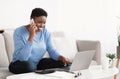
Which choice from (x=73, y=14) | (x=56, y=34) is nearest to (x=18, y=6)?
(x=56, y=34)

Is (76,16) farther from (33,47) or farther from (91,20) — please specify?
(33,47)

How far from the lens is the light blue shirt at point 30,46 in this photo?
190 cm

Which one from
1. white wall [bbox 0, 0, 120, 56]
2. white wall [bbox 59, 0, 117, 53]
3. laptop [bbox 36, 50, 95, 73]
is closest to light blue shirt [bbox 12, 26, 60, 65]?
laptop [bbox 36, 50, 95, 73]

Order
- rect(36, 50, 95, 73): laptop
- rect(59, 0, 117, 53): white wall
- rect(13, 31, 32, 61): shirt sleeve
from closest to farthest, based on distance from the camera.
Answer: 1. rect(36, 50, 95, 73): laptop
2. rect(13, 31, 32, 61): shirt sleeve
3. rect(59, 0, 117, 53): white wall

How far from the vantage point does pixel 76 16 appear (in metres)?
3.57

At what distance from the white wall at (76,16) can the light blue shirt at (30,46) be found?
922mm

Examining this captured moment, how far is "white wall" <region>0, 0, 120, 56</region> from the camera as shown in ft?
9.79

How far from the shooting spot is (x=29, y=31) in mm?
1967

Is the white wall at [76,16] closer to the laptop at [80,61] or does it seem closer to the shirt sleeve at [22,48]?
the shirt sleeve at [22,48]

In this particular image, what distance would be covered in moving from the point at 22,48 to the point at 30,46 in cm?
7

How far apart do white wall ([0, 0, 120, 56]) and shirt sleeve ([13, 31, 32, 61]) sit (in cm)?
104

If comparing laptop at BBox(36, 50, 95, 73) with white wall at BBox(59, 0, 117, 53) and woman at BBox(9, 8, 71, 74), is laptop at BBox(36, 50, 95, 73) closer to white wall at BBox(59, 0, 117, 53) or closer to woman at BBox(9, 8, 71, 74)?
woman at BBox(9, 8, 71, 74)

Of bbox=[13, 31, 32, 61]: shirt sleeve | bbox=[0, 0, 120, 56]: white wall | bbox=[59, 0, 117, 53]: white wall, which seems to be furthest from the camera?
bbox=[59, 0, 117, 53]: white wall

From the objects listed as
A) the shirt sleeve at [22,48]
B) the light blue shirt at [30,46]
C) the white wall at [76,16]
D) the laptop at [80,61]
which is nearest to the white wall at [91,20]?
the white wall at [76,16]
